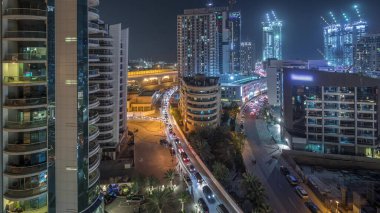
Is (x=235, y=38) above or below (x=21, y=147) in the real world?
above

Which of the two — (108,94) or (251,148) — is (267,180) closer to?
(251,148)

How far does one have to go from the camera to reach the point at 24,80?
37.7 ft

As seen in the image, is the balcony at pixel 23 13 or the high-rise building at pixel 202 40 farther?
the high-rise building at pixel 202 40

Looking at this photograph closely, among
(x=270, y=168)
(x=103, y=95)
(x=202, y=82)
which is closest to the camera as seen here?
(x=103, y=95)

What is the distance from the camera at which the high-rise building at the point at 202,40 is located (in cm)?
6481

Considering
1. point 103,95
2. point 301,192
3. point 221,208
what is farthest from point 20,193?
point 301,192

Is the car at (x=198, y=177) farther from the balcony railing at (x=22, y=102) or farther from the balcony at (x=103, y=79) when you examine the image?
the balcony railing at (x=22, y=102)

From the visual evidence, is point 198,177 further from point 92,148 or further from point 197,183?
point 92,148

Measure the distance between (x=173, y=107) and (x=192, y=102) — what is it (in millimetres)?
12769

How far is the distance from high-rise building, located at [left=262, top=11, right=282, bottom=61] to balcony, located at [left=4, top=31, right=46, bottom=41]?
110636 millimetres

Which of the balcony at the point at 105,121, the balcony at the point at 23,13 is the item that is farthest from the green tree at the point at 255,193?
the balcony at the point at 23,13

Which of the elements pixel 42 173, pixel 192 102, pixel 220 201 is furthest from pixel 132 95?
pixel 42 173

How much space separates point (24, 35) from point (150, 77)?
205ft

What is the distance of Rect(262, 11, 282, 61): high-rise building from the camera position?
11662 cm
